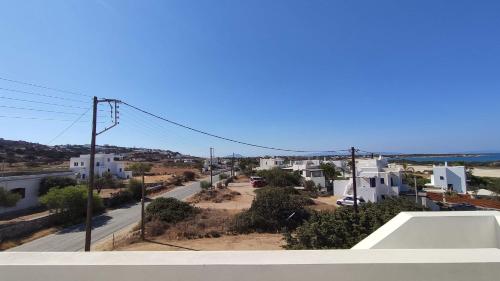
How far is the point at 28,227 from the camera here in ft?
78.7

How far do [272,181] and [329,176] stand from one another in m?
9.50

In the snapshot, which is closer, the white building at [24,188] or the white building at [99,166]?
the white building at [24,188]

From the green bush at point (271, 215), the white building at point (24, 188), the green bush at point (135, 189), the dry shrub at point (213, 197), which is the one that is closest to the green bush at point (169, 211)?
the green bush at point (271, 215)

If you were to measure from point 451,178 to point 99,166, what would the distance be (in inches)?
2310

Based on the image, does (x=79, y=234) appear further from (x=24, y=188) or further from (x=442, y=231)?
(x=442, y=231)

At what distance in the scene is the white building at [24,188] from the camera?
1173 inches

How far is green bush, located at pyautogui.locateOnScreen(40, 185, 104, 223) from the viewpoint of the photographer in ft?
87.8

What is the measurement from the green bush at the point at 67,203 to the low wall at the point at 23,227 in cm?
95

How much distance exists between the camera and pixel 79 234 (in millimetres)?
22812

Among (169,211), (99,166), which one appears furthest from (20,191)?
(99,166)

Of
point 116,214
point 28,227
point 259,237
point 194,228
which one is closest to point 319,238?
point 259,237

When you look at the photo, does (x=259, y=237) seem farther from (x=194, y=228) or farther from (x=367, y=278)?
(x=367, y=278)

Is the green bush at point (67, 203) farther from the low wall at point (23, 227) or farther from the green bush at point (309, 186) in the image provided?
the green bush at point (309, 186)

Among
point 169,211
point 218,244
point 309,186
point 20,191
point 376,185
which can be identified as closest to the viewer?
point 218,244
